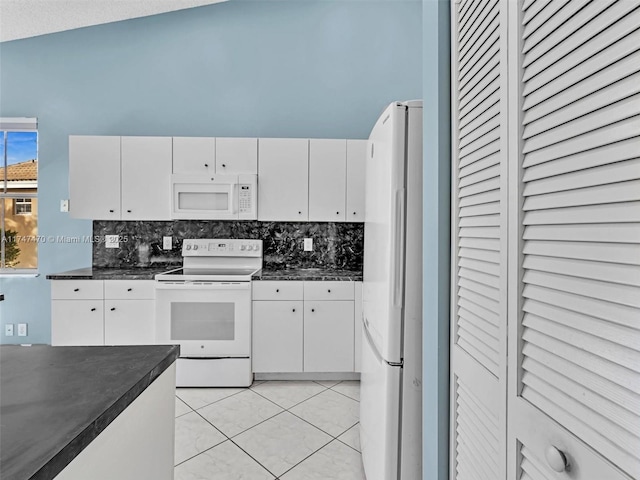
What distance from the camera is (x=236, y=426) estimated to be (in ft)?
7.70

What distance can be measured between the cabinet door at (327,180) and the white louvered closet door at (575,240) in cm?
251

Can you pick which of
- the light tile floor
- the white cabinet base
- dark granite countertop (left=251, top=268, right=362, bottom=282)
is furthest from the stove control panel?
the white cabinet base

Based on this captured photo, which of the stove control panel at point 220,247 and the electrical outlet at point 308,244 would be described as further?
the electrical outlet at point 308,244

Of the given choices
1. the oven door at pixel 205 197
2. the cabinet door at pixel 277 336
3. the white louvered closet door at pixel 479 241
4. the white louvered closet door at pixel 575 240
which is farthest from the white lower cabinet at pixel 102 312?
the white louvered closet door at pixel 575 240

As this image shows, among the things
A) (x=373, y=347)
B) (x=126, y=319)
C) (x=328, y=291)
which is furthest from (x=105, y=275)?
(x=373, y=347)

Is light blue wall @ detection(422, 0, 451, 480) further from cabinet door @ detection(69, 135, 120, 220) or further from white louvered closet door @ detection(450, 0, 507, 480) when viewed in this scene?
cabinet door @ detection(69, 135, 120, 220)

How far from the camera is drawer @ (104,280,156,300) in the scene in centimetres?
295

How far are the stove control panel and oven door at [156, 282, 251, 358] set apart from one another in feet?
2.02

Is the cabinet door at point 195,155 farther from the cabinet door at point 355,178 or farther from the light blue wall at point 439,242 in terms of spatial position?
the light blue wall at point 439,242

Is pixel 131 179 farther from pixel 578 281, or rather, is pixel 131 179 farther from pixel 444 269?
pixel 578 281

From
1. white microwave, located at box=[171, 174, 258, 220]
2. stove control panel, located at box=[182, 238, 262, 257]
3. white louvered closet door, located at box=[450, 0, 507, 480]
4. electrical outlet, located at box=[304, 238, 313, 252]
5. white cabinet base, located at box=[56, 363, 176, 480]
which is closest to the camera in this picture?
white cabinet base, located at box=[56, 363, 176, 480]

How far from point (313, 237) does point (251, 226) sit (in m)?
0.61

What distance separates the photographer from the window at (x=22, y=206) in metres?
3.65

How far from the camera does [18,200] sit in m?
3.66
